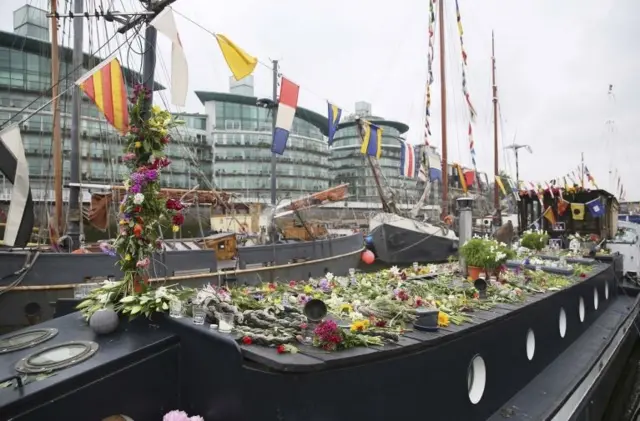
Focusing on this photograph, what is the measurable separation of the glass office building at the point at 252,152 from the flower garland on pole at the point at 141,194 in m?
56.5

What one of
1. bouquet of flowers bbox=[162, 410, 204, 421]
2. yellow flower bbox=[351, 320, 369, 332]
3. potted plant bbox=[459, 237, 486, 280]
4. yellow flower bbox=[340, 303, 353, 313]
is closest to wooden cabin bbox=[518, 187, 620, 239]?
potted plant bbox=[459, 237, 486, 280]

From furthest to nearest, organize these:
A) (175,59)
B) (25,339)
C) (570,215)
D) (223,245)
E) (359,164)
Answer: (359,164)
(223,245)
(570,215)
(175,59)
(25,339)

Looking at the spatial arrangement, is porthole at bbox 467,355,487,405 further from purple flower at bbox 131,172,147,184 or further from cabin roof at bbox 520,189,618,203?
cabin roof at bbox 520,189,618,203

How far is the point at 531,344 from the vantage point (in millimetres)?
5539

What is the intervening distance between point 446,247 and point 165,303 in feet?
86.4

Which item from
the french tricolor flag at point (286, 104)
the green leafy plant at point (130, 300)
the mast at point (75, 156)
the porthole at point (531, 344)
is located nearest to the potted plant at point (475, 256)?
the porthole at point (531, 344)

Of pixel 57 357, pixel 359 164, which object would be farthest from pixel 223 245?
pixel 359 164

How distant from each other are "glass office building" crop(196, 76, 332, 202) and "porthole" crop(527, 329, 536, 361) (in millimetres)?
55736

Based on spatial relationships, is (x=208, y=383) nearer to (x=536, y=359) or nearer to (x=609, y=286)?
(x=536, y=359)

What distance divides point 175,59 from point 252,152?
201ft

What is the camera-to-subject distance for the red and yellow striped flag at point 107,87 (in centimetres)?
784

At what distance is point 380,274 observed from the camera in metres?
6.58

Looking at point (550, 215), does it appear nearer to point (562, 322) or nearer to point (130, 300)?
point (562, 322)

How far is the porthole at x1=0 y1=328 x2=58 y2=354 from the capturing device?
304cm
